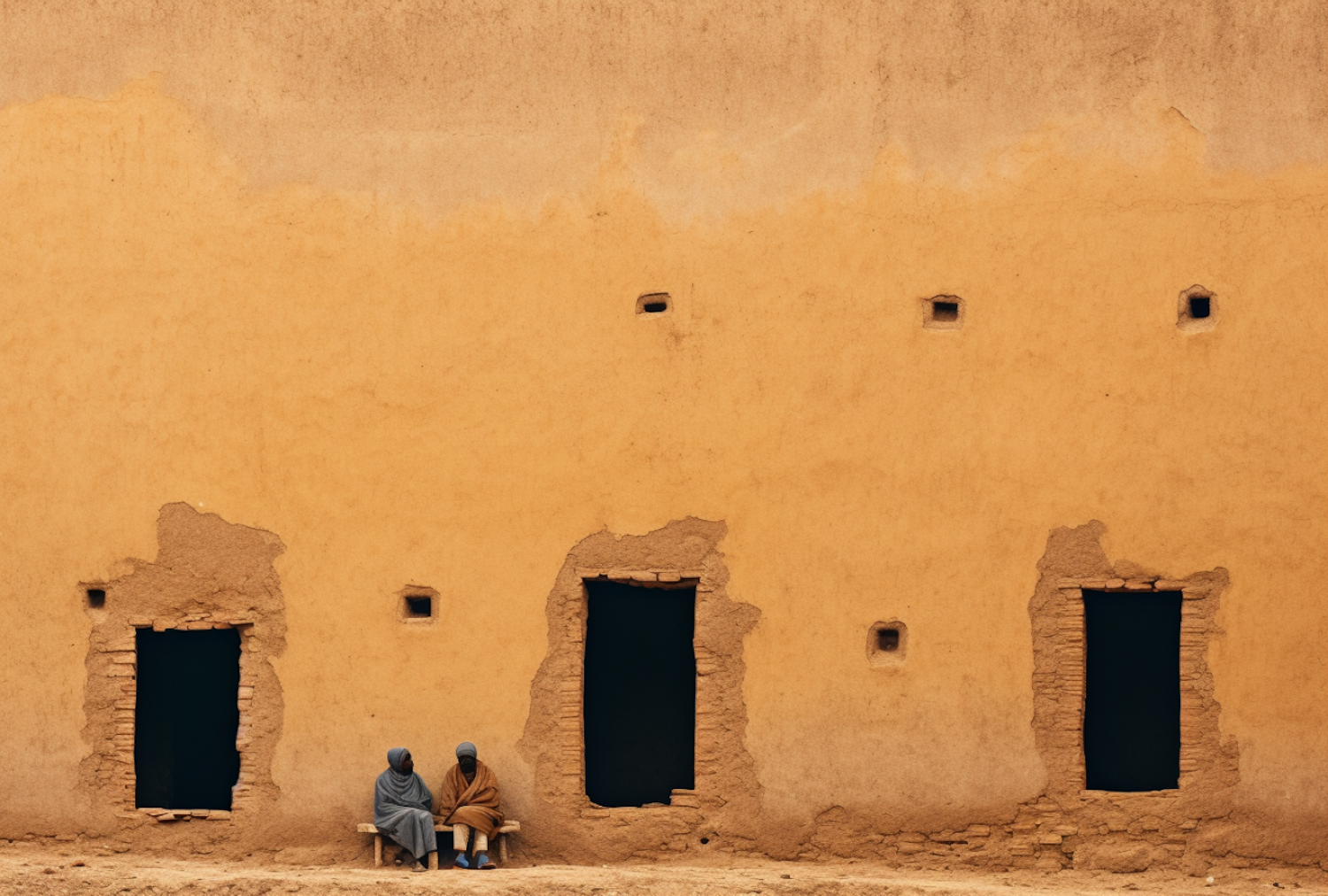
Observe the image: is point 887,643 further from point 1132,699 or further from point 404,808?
point 404,808

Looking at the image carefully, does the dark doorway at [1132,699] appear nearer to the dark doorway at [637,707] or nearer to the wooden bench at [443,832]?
the dark doorway at [637,707]

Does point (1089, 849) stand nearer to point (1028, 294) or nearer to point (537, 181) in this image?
point (1028, 294)

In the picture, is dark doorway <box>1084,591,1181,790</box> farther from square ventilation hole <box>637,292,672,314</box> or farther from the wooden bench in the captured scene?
the wooden bench

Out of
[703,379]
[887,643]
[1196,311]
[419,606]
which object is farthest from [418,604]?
[1196,311]

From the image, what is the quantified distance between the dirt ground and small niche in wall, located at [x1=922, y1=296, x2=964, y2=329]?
11.2 feet

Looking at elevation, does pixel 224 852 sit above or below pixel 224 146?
below

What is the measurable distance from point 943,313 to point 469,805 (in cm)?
428

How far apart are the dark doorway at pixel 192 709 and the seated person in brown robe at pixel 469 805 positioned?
7.02ft

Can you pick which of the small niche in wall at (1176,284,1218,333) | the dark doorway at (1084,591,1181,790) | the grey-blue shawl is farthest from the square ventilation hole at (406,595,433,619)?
the small niche in wall at (1176,284,1218,333)

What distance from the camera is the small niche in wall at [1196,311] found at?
1279cm

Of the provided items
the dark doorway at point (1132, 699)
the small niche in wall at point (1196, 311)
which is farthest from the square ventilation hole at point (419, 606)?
the small niche in wall at point (1196, 311)

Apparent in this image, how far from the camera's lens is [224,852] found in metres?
12.9

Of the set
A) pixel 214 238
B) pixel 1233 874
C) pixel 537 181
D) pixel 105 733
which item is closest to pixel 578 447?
pixel 537 181

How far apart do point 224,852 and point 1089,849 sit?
213 inches
